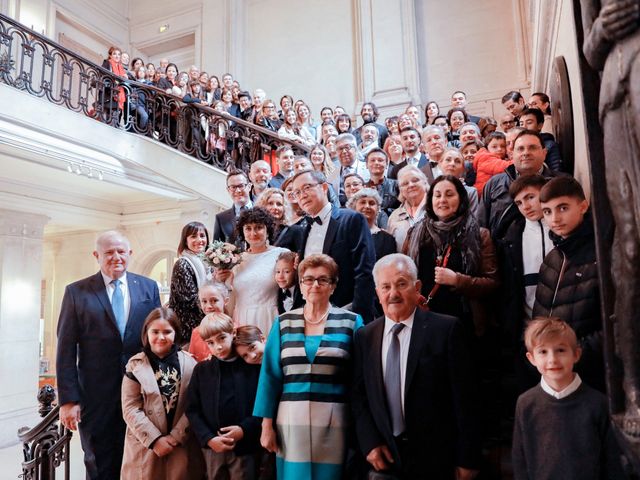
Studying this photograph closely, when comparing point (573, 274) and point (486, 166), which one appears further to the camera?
point (486, 166)

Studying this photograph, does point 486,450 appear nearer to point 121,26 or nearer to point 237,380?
point 237,380

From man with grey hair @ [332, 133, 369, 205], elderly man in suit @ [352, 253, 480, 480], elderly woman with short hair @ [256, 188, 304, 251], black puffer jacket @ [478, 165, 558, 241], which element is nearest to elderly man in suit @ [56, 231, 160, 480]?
elderly woman with short hair @ [256, 188, 304, 251]

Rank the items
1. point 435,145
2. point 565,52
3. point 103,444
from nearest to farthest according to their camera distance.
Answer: point 103,444 < point 565,52 < point 435,145

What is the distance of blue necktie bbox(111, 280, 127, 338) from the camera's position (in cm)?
321

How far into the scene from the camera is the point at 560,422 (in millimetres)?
1743

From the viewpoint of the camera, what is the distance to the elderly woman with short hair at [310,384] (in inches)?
88.9

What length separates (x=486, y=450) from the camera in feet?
8.25

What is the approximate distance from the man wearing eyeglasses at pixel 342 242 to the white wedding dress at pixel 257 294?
315mm

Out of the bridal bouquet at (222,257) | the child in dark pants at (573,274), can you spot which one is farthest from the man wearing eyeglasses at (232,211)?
the child in dark pants at (573,274)

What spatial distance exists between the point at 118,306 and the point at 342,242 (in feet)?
4.95

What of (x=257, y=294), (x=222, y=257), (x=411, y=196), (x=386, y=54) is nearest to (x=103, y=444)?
(x=257, y=294)

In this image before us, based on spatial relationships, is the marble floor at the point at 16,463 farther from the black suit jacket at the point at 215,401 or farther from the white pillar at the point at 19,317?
the black suit jacket at the point at 215,401

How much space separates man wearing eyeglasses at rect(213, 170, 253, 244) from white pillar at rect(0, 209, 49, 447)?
20.7ft

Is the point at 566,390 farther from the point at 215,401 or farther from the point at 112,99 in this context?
the point at 112,99
